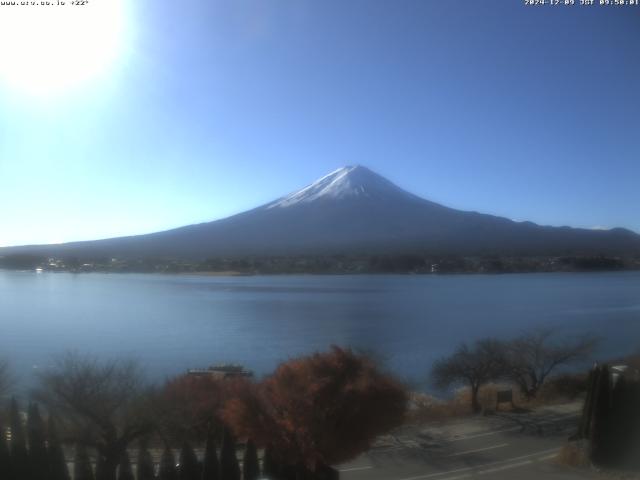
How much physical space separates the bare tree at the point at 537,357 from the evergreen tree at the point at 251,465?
15.0ft

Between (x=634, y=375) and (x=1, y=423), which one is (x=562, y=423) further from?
(x=1, y=423)

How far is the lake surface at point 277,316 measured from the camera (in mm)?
9680

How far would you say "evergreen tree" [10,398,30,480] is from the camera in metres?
3.57

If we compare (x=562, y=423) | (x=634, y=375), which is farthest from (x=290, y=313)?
(x=634, y=375)

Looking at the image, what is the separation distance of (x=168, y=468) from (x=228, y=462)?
0.35m

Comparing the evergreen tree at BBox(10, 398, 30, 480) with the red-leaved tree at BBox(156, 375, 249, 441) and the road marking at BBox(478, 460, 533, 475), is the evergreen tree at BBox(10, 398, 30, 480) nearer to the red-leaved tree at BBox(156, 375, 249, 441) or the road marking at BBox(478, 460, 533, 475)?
the red-leaved tree at BBox(156, 375, 249, 441)

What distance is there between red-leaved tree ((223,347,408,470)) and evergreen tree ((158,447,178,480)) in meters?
0.46

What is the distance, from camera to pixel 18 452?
A: 3.60m

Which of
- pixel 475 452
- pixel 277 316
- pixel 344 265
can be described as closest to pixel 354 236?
pixel 344 265

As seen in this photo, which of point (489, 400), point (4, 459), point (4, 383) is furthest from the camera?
point (489, 400)

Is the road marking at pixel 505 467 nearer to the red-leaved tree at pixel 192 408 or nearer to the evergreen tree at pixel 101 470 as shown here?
the red-leaved tree at pixel 192 408

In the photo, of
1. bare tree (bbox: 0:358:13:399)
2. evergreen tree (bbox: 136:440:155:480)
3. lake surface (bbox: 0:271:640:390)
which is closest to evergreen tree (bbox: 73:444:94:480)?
evergreen tree (bbox: 136:440:155:480)

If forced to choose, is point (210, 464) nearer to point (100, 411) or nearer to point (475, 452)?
point (100, 411)

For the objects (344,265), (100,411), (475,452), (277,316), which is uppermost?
(344,265)
